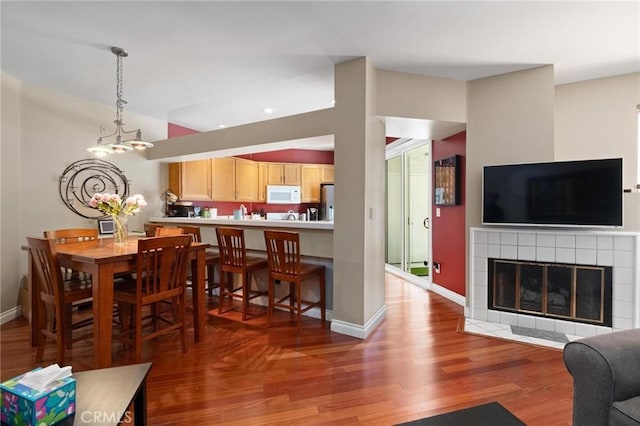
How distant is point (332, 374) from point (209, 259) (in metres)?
2.11

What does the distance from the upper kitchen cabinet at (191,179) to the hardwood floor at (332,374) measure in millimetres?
2510

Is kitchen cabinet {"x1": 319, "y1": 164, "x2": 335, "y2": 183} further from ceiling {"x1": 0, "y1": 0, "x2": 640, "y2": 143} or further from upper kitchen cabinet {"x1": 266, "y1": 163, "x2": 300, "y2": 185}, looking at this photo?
ceiling {"x1": 0, "y1": 0, "x2": 640, "y2": 143}

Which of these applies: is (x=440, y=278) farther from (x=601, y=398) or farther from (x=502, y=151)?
(x=601, y=398)

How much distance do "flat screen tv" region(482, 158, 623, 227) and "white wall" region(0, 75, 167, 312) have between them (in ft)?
16.2

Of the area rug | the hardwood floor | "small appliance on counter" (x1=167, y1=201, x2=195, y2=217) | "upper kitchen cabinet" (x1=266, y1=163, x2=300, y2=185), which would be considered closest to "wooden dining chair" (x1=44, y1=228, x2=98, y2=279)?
the hardwood floor

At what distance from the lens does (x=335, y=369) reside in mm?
2281

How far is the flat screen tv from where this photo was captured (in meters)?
2.74

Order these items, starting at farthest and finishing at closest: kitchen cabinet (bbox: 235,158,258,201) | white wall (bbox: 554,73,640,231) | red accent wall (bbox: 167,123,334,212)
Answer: red accent wall (bbox: 167,123,334,212) → kitchen cabinet (bbox: 235,158,258,201) → white wall (bbox: 554,73,640,231)

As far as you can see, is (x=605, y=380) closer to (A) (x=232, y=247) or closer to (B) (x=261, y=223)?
(A) (x=232, y=247)

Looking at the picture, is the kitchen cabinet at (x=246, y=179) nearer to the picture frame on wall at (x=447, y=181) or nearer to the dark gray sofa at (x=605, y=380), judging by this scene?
the picture frame on wall at (x=447, y=181)

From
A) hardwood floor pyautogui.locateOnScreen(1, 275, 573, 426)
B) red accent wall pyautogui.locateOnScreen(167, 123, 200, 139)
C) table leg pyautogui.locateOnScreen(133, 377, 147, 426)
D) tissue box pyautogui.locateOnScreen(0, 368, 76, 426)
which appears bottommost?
hardwood floor pyautogui.locateOnScreen(1, 275, 573, 426)

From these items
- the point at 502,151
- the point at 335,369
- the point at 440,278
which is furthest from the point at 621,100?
the point at 335,369

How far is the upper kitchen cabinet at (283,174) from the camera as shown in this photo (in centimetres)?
652

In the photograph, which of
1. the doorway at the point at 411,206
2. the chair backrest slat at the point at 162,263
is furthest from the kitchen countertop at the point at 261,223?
the doorway at the point at 411,206
